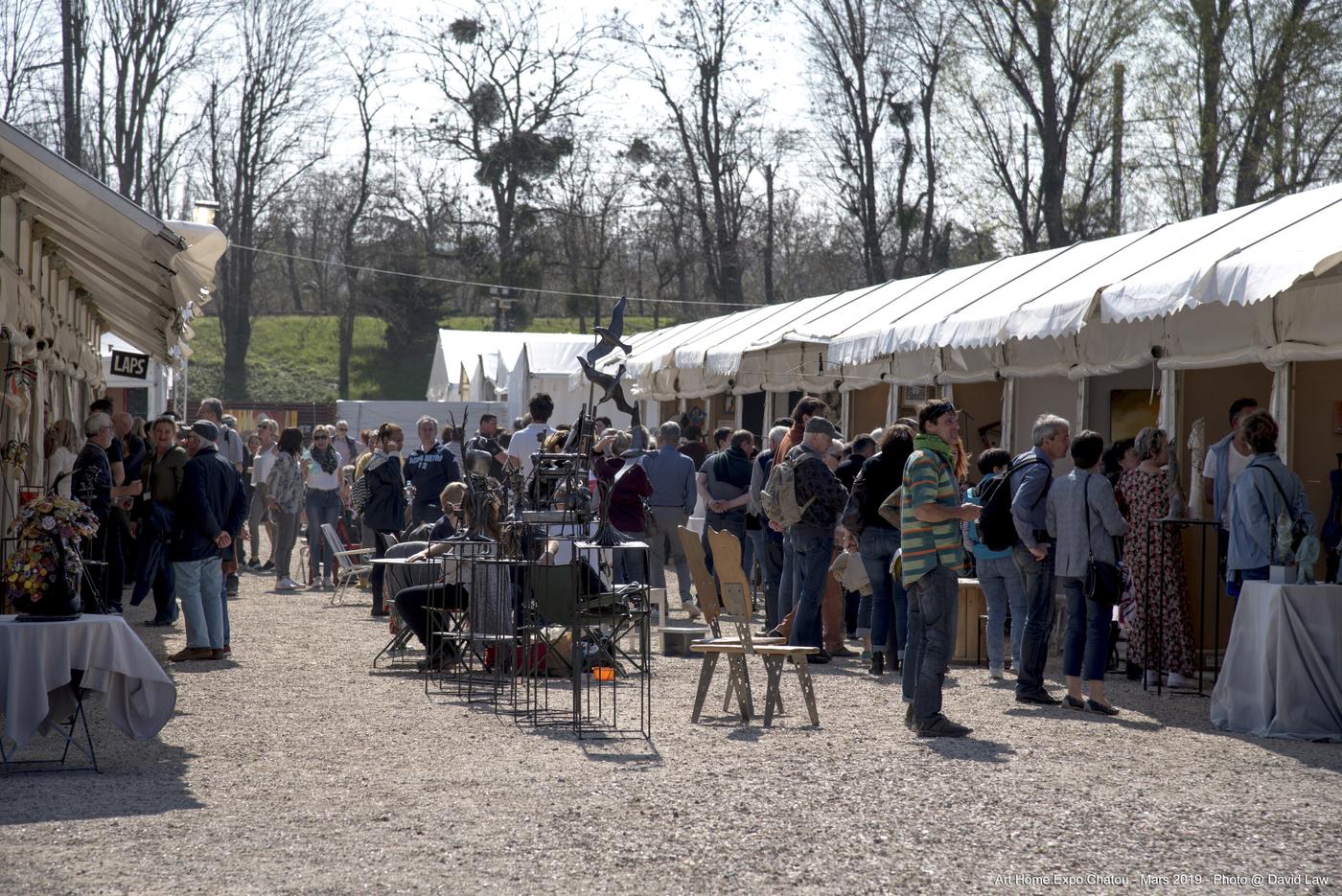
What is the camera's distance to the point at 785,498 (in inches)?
391

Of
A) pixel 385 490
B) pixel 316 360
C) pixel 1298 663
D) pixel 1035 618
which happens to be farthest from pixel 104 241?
pixel 316 360

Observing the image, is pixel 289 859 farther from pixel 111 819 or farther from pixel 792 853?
pixel 792 853

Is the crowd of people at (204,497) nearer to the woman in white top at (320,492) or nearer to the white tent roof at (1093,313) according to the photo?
the woman in white top at (320,492)

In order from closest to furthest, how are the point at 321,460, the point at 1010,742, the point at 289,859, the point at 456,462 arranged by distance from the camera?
the point at 289,859 < the point at 1010,742 < the point at 456,462 < the point at 321,460

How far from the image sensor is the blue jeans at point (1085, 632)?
8500 millimetres

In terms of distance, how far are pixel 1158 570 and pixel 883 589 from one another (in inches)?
71.0

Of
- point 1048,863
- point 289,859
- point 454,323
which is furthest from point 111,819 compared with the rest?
point 454,323

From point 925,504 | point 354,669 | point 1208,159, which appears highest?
point 1208,159

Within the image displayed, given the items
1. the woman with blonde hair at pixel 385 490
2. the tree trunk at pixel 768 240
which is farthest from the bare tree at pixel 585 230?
the woman with blonde hair at pixel 385 490

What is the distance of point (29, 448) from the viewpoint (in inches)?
430

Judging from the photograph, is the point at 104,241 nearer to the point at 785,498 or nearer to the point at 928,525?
the point at 785,498

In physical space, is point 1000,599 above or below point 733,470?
below

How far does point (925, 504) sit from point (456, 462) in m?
7.22

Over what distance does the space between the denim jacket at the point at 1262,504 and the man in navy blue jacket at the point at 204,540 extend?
6649 mm
